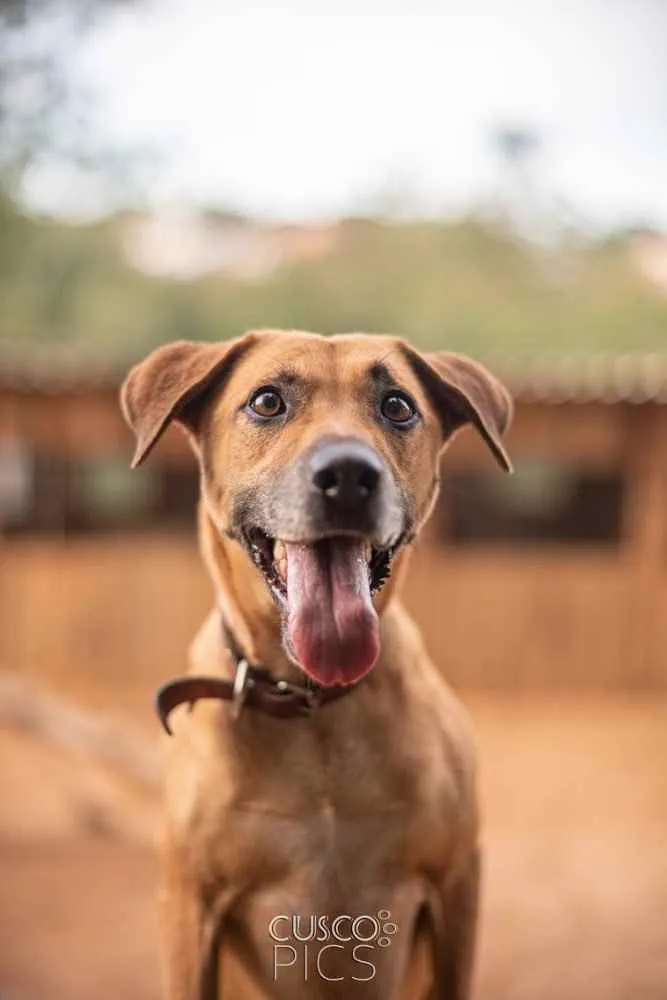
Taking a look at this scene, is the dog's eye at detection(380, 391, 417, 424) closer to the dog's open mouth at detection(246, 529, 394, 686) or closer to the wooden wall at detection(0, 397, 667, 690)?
the dog's open mouth at detection(246, 529, 394, 686)

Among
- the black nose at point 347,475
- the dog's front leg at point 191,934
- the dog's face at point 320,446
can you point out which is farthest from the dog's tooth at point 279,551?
the dog's front leg at point 191,934

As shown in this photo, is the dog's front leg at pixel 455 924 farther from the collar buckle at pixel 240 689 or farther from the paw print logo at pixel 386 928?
the collar buckle at pixel 240 689

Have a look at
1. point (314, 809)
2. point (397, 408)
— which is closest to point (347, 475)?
point (397, 408)

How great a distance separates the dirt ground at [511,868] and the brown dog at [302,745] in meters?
0.62

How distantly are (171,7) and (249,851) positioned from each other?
139cm

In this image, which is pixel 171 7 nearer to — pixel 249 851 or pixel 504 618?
pixel 249 851

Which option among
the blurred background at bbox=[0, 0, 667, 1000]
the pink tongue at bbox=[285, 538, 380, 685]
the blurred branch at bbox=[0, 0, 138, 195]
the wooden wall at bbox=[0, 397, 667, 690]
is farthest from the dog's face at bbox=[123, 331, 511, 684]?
the wooden wall at bbox=[0, 397, 667, 690]

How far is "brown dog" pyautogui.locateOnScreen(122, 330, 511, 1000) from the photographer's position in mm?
1193

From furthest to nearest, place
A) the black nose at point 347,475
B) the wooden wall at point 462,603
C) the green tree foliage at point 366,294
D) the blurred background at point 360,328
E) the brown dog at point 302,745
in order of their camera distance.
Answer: the wooden wall at point 462,603 → the green tree foliage at point 366,294 → the blurred background at point 360,328 → the brown dog at point 302,745 → the black nose at point 347,475

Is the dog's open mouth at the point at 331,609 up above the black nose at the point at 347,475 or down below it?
below

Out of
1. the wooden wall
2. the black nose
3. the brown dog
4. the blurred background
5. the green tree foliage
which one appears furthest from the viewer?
the wooden wall

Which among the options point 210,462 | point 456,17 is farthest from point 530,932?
point 456,17

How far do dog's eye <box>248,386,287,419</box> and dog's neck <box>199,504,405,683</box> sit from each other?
167mm

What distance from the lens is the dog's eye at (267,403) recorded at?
1197 mm
